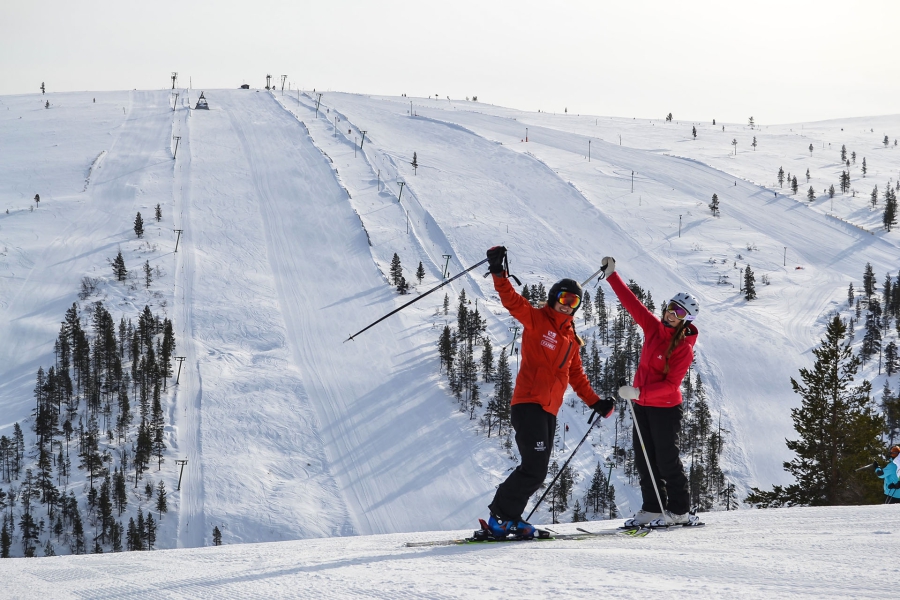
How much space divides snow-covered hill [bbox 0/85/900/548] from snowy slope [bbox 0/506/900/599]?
1911 centimetres

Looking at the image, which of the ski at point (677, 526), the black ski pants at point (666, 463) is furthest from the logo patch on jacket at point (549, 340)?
the ski at point (677, 526)

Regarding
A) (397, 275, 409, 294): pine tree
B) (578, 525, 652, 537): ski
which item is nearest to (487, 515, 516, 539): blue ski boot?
(578, 525, 652, 537): ski

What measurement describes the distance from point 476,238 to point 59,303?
68.5ft

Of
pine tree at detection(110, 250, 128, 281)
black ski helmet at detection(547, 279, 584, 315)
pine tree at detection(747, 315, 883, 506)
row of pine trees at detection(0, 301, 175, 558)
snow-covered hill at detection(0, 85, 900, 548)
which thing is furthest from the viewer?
pine tree at detection(110, 250, 128, 281)

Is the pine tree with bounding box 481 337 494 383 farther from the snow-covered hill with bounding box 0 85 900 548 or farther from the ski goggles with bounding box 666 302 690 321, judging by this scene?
the ski goggles with bounding box 666 302 690 321

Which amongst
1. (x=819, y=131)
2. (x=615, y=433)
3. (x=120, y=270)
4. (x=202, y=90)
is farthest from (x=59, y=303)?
(x=819, y=131)

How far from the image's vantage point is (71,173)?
48156mm

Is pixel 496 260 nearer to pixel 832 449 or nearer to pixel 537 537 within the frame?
pixel 537 537

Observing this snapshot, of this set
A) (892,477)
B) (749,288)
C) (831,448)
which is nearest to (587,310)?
(749,288)

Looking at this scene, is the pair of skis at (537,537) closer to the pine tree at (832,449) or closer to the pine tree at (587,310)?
the pine tree at (832,449)

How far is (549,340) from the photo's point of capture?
621cm

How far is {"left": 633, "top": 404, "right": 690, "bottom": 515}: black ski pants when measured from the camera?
22.7ft

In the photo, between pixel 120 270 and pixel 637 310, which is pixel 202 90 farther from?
pixel 637 310

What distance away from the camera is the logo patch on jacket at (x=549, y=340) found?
244 inches
